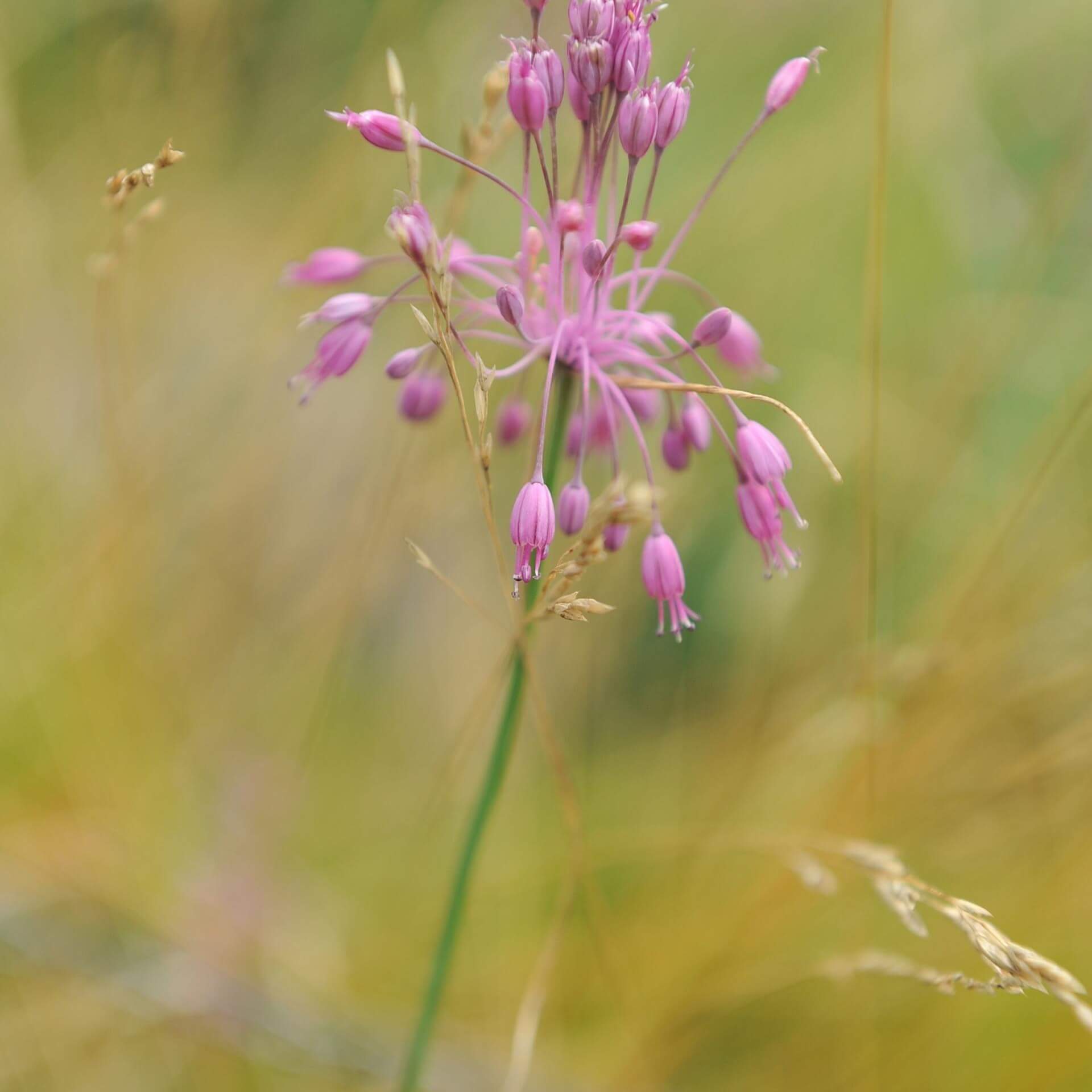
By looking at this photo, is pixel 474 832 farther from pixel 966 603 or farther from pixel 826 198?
pixel 826 198

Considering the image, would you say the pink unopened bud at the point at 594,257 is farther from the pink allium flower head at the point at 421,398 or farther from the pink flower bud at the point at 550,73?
the pink allium flower head at the point at 421,398

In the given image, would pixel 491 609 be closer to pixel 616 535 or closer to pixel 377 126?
pixel 616 535

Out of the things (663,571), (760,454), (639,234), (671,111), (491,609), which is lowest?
(491,609)

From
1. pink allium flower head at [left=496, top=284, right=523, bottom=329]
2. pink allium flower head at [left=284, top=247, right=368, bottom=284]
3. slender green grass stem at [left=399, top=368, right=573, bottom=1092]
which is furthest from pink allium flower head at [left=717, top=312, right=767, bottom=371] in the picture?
pink allium flower head at [left=284, top=247, right=368, bottom=284]

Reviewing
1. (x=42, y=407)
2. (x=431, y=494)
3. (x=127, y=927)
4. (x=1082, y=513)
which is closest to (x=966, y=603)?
(x=1082, y=513)

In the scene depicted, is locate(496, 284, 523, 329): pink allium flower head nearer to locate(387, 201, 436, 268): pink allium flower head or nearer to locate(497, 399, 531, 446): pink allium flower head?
locate(387, 201, 436, 268): pink allium flower head

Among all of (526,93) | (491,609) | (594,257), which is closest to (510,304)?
(594,257)

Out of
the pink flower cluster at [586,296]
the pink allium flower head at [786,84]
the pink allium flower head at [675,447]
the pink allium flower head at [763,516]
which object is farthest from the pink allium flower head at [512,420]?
the pink allium flower head at [786,84]
